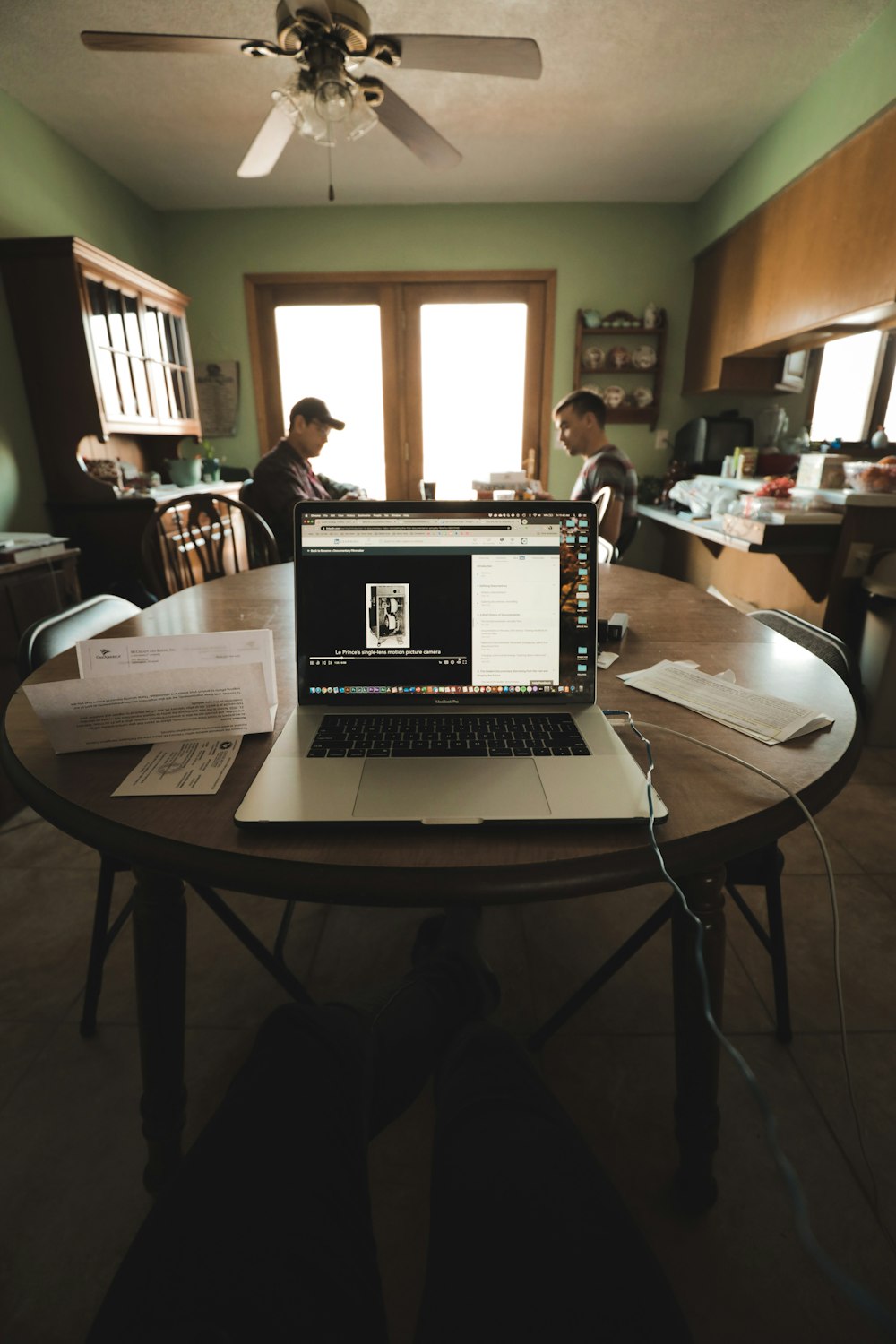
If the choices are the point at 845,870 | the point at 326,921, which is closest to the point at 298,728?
the point at 326,921

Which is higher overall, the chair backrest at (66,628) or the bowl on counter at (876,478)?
the bowl on counter at (876,478)

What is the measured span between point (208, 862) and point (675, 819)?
1.41 ft

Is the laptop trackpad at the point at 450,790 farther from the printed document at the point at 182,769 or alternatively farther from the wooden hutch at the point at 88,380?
the wooden hutch at the point at 88,380

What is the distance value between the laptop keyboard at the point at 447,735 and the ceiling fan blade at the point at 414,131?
83.1 inches

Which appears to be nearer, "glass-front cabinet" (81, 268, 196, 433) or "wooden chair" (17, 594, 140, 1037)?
"wooden chair" (17, 594, 140, 1037)

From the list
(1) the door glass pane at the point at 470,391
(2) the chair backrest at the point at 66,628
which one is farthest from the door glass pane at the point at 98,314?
(2) the chair backrest at the point at 66,628

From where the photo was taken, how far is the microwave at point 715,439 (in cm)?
402

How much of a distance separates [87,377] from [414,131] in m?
1.87

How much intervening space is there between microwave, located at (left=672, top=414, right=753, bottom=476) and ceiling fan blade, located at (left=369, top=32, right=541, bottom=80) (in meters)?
2.63

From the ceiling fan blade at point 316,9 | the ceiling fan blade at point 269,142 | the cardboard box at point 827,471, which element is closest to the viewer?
the ceiling fan blade at point 316,9

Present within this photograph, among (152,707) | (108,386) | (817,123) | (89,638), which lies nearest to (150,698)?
(152,707)

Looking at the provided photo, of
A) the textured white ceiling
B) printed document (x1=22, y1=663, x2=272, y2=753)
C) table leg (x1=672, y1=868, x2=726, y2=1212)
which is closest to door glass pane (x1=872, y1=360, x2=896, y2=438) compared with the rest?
the textured white ceiling

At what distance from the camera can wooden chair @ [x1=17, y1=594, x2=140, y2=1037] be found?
1.08 m

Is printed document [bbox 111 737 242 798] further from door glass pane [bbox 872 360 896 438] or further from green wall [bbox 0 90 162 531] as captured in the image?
door glass pane [bbox 872 360 896 438]
